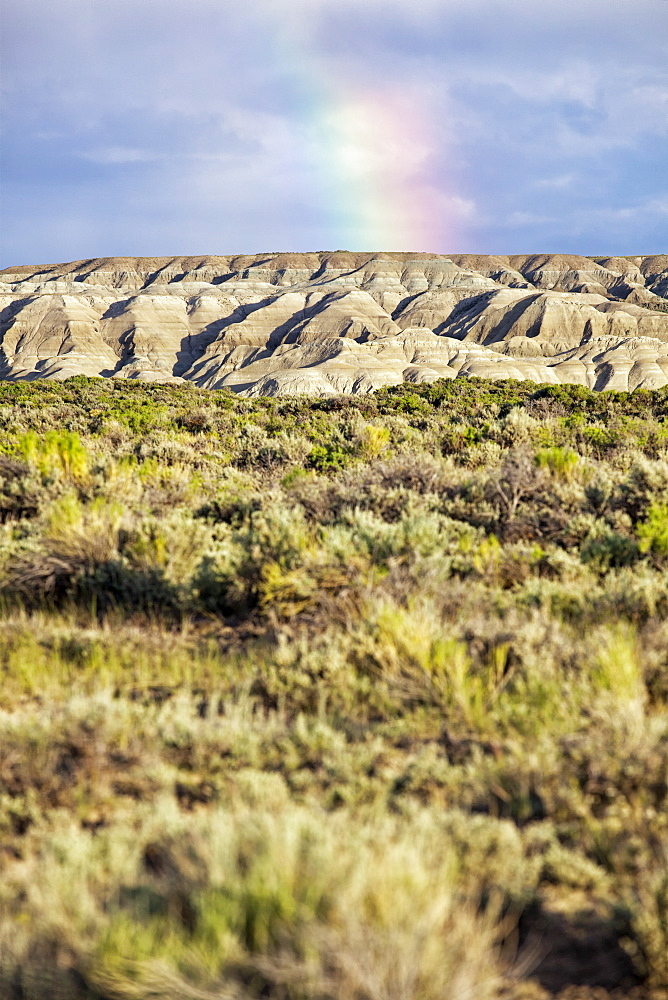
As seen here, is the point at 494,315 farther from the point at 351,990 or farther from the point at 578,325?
the point at 351,990

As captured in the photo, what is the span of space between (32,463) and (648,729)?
7101mm

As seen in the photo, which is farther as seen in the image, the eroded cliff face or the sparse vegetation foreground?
the eroded cliff face

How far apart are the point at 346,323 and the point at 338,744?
9156cm

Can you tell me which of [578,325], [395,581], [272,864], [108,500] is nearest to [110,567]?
[108,500]

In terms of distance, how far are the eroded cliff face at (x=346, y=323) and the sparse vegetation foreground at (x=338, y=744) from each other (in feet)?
185

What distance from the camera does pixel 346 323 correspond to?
8962 centimetres

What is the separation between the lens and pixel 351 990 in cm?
145

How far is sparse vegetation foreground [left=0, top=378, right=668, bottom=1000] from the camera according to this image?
A: 1.59 metres

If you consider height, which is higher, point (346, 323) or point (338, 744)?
point (346, 323)

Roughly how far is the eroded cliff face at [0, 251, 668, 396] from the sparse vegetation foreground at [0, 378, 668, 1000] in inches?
2214

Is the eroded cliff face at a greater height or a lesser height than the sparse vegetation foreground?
greater

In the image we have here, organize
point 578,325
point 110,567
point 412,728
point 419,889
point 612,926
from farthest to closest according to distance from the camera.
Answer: point 578,325 → point 110,567 → point 412,728 → point 612,926 → point 419,889

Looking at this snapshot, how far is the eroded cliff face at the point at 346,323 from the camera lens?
230 feet

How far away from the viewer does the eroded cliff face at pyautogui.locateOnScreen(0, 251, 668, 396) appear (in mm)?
70000
